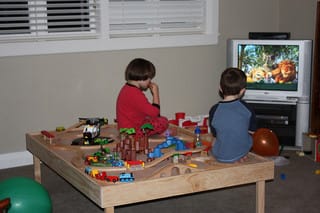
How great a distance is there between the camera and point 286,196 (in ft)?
12.0

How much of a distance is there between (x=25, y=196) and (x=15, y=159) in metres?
1.62

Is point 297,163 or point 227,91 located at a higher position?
point 227,91

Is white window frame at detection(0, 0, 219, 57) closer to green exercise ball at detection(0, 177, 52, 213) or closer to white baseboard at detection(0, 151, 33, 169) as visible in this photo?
white baseboard at detection(0, 151, 33, 169)

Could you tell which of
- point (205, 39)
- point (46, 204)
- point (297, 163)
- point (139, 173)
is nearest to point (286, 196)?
point (297, 163)

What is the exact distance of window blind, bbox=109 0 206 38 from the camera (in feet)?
15.6

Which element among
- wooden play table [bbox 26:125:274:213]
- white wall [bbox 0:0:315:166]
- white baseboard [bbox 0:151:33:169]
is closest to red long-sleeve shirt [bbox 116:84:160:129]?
wooden play table [bbox 26:125:274:213]

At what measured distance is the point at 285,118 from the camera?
4.74m

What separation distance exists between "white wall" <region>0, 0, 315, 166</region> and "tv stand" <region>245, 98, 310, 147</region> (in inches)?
24.9

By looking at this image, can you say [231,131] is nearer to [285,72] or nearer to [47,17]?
[285,72]

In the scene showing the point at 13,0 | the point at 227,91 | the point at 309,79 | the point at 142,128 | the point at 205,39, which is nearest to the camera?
the point at 227,91

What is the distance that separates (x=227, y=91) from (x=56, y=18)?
72.9 inches

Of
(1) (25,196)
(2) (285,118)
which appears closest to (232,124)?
(1) (25,196)

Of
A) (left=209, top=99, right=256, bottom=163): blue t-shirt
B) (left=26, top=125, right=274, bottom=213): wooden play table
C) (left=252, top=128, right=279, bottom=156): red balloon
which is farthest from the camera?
(left=252, top=128, right=279, bottom=156): red balloon

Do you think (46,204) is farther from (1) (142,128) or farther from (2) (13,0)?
(2) (13,0)
